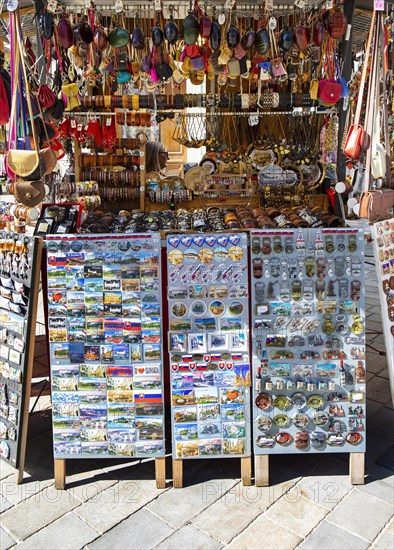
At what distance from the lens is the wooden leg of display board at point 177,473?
281 centimetres

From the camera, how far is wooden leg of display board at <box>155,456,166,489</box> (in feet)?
9.24

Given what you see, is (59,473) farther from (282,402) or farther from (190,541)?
(282,402)

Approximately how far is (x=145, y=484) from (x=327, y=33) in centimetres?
284

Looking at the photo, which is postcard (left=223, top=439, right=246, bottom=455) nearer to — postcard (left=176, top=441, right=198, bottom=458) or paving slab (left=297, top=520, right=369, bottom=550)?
postcard (left=176, top=441, right=198, bottom=458)

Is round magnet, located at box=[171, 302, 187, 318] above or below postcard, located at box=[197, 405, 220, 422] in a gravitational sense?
above

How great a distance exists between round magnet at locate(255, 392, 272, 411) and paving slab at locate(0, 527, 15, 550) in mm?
1326

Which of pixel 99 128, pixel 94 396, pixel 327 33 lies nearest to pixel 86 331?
pixel 94 396

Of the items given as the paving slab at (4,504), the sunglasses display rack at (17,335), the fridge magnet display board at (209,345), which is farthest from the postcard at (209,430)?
the paving slab at (4,504)

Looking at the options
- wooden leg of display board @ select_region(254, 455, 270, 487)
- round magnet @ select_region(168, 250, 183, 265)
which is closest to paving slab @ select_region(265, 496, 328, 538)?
wooden leg of display board @ select_region(254, 455, 270, 487)

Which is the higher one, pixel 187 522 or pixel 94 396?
pixel 94 396

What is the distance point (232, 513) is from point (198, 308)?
1.02 meters

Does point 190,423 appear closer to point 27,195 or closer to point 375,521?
point 375,521

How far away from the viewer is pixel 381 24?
2.68 metres

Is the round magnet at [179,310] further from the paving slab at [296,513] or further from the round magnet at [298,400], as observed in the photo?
the paving slab at [296,513]
